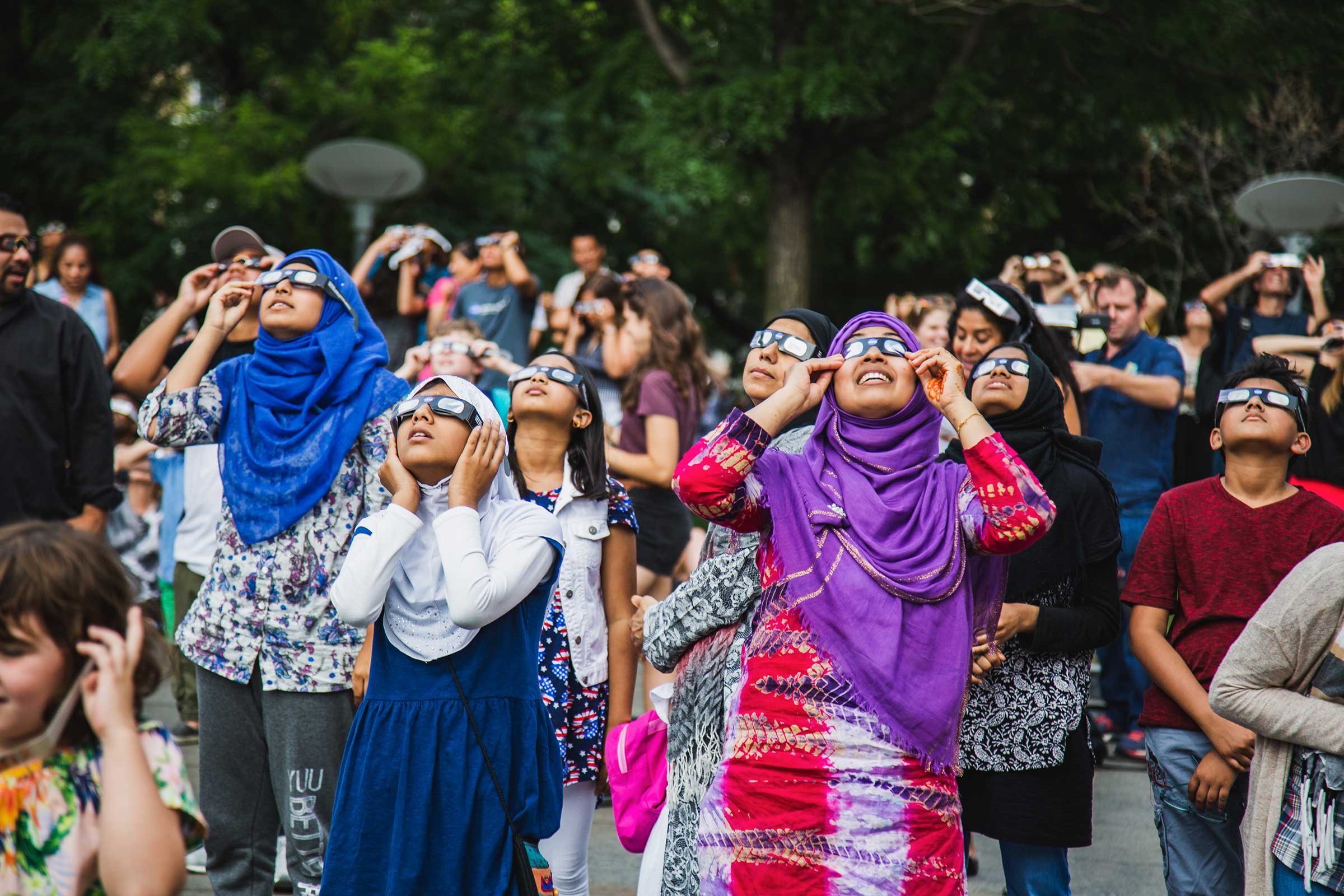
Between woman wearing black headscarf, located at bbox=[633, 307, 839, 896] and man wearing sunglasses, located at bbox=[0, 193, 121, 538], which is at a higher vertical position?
man wearing sunglasses, located at bbox=[0, 193, 121, 538]

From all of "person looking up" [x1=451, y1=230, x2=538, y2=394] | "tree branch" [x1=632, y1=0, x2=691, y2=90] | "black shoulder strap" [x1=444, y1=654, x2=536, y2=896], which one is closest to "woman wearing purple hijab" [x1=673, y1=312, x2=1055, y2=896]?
"black shoulder strap" [x1=444, y1=654, x2=536, y2=896]

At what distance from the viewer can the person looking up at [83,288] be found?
8859 mm

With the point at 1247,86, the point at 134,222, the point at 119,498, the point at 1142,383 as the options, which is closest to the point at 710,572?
the point at 119,498

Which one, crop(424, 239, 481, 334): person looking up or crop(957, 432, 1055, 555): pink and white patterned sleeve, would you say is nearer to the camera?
crop(957, 432, 1055, 555): pink and white patterned sleeve

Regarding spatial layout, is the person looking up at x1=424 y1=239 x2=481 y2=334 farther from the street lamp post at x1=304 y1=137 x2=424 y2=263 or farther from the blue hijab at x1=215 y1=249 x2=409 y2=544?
the blue hijab at x1=215 y1=249 x2=409 y2=544

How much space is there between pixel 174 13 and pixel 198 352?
1170cm

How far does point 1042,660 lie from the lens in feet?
13.3

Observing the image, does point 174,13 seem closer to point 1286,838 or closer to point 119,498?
point 119,498

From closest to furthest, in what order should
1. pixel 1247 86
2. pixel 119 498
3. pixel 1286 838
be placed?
pixel 1286 838, pixel 119 498, pixel 1247 86

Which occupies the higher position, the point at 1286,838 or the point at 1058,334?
the point at 1058,334

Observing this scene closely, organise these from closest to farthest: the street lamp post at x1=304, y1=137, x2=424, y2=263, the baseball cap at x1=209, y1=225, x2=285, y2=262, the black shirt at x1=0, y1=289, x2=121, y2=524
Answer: the black shirt at x1=0, y1=289, x2=121, y2=524
the baseball cap at x1=209, y1=225, x2=285, y2=262
the street lamp post at x1=304, y1=137, x2=424, y2=263

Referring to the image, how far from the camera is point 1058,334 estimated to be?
6496mm

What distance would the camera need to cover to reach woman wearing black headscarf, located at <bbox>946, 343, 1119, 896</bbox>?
13.0ft

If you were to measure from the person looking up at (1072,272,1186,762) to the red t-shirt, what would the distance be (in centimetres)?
291
